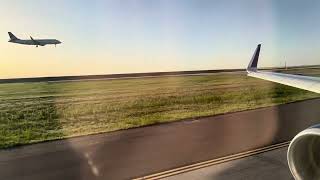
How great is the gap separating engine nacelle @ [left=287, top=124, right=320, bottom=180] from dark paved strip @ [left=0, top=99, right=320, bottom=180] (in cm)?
398

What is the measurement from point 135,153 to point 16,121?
8.64 metres

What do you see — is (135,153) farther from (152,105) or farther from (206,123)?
(152,105)

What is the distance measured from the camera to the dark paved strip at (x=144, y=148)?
28.4 feet

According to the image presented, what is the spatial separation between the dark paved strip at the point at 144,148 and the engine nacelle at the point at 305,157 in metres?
3.98

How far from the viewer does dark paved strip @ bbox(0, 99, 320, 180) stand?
8.66m

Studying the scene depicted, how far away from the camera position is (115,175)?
8.33 m

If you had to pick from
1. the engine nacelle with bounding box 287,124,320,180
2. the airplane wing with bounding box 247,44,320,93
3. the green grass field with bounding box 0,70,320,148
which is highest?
the airplane wing with bounding box 247,44,320,93

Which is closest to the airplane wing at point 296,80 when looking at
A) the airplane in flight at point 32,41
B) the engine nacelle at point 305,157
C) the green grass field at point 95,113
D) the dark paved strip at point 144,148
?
the dark paved strip at point 144,148

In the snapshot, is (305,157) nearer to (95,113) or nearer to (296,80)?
(296,80)

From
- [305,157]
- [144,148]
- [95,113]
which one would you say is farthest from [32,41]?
[305,157]

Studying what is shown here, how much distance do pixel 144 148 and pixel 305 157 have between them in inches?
234

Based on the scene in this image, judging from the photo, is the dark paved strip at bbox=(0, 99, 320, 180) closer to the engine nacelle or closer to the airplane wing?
the airplane wing

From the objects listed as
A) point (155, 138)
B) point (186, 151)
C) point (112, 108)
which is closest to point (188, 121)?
point (155, 138)

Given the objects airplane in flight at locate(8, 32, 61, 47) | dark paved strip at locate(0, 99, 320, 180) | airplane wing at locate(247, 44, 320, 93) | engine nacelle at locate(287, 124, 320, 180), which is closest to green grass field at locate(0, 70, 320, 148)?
dark paved strip at locate(0, 99, 320, 180)
